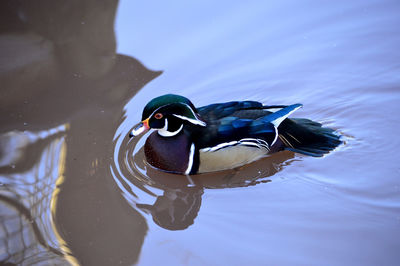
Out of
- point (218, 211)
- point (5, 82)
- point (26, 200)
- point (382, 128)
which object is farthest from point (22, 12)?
point (382, 128)

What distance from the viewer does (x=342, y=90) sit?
16.2ft

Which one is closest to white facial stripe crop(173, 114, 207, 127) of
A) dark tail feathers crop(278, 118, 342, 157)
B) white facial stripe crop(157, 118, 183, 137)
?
white facial stripe crop(157, 118, 183, 137)

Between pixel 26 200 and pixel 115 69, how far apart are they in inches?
76.4

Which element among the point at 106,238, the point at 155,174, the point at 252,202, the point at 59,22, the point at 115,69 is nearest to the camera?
the point at 106,238

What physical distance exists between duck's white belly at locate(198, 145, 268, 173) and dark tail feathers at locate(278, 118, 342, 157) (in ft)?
0.77

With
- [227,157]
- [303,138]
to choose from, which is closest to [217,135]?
[227,157]

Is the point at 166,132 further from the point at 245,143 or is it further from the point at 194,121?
the point at 245,143

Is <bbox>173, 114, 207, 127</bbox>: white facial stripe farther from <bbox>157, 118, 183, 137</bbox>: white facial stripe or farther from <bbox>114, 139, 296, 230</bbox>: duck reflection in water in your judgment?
<bbox>114, 139, 296, 230</bbox>: duck reflection in water

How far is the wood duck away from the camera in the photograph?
3959 mm

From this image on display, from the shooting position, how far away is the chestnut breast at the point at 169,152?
4.04 m

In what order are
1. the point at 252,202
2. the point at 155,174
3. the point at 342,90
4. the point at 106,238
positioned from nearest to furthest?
the point at 106,238 → the point at 252,202 → the point at 155,174 → the point at 342,90

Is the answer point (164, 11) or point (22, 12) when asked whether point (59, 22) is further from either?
point (164, 11)

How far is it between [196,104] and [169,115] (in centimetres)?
93

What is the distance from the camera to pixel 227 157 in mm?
3994
